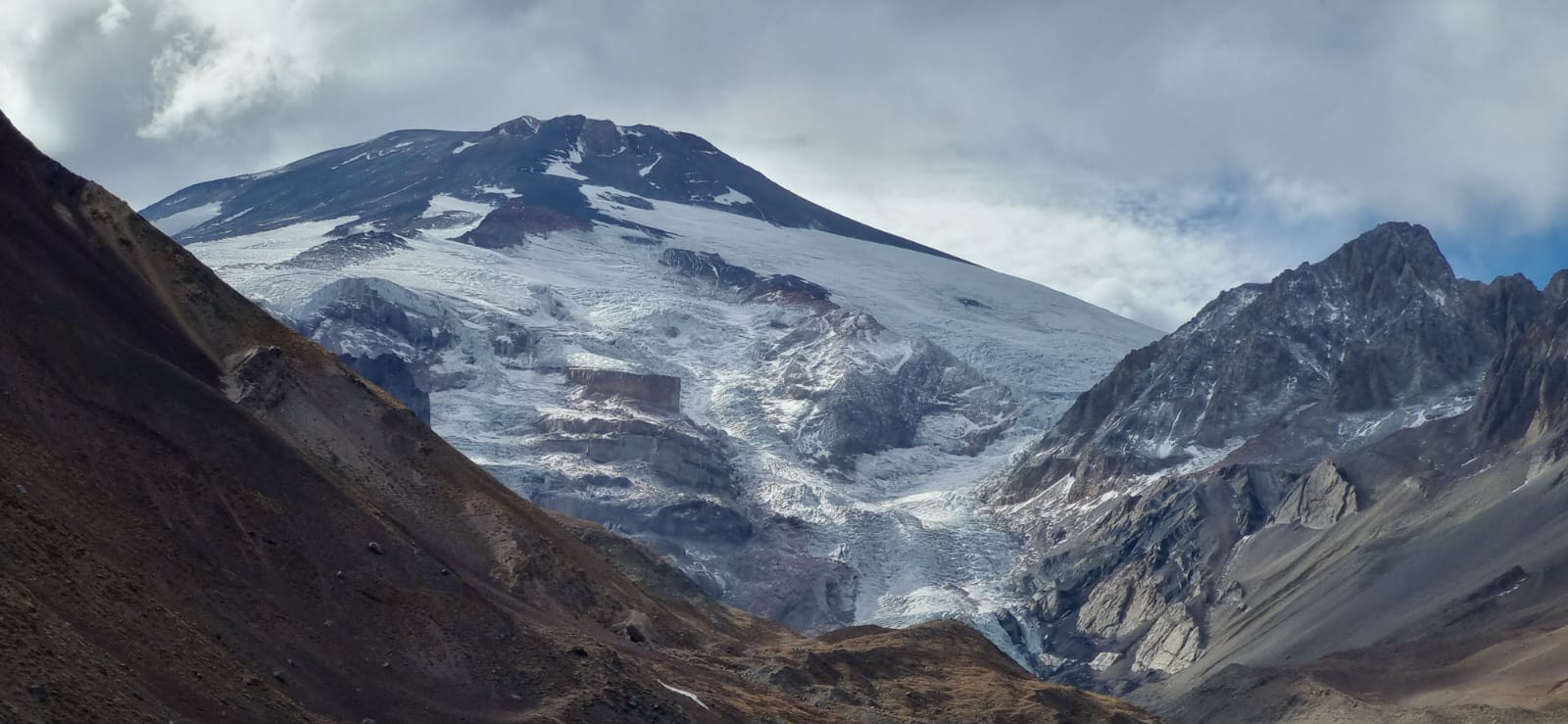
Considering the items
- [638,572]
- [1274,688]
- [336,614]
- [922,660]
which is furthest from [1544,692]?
[336,614]

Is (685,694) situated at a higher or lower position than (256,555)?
lower

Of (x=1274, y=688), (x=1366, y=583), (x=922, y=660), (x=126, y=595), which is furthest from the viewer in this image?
(x=1366, y=583)

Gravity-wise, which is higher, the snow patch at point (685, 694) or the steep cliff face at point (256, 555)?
the steep cliff face at point (256, 555)

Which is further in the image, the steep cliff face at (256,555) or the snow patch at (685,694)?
the snow patch at (685,694)

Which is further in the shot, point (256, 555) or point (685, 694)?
point (685, 694)

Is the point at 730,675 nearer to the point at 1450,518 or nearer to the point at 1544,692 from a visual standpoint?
the point at 1544,692

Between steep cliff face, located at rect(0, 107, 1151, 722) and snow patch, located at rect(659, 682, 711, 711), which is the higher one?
steep cliff face, located at rect(0, 107, 1151, 722)

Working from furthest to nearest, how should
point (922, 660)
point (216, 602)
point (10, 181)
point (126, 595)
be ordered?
point (922, 660) → point (10, 181) → point (216, 602) → point (126, 595)

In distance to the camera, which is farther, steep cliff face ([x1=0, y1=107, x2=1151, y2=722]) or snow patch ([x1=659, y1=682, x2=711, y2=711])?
snow patch ([x1=659, y1=682, x2=711, y2=711])
